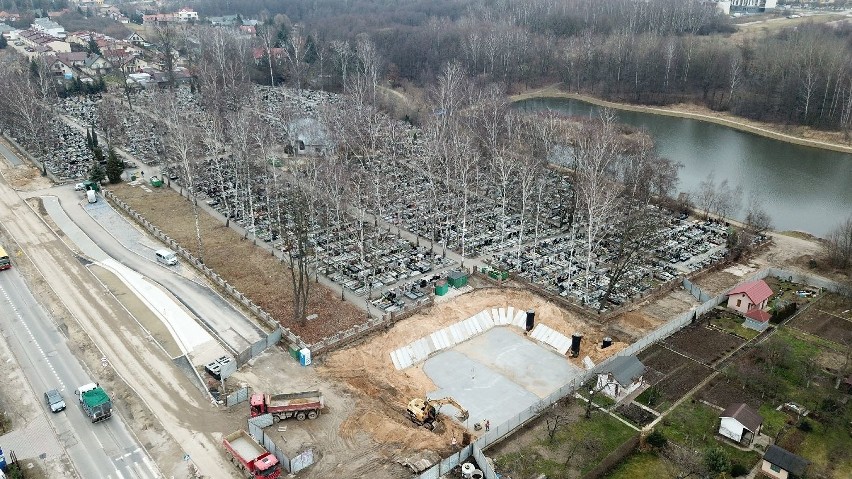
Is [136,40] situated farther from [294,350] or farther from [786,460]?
[786,460]

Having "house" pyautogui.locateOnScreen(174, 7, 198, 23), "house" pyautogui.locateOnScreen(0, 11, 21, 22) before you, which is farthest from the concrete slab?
"house" pyautogui.locateOnScreen(0, 11, 21, 22)

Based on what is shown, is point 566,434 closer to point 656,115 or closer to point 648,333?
point 648,333

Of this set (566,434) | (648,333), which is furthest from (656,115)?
(566,434)

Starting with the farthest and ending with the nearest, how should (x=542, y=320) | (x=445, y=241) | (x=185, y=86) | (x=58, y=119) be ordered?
(x=185, y=86) < (x=58, y=119) < (x=445, y=241) < (x=542, y=320)

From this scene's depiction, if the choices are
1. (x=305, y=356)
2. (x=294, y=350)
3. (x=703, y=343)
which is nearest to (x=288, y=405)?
(x=305, y=356)

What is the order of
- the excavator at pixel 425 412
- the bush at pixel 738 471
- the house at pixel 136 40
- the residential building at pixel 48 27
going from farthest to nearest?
1. the residential building at pixel 48 27
2. the house at pixel 136 40
3. the excavator at pixel 425 412
4. the bush at pixel 738 471

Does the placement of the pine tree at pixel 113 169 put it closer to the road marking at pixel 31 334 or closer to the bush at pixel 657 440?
the road marking at pixel 31 334

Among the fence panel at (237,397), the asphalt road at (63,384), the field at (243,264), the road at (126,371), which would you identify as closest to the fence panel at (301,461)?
the road at (126,371)
